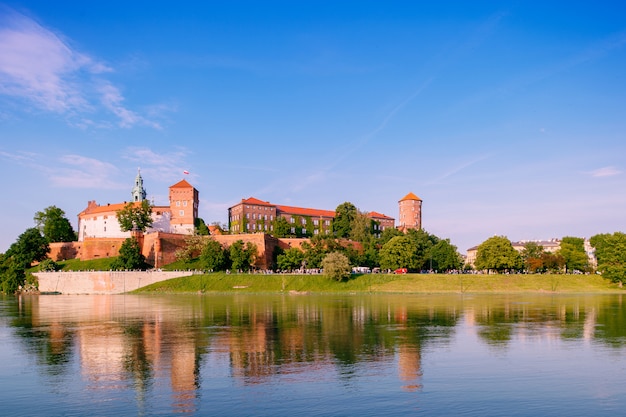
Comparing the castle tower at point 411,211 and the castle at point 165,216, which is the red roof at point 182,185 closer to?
the castle at point 165,216

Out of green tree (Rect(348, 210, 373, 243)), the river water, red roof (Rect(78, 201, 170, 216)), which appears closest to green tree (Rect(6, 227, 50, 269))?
red roof (Rect(78, 201, 170, 216))

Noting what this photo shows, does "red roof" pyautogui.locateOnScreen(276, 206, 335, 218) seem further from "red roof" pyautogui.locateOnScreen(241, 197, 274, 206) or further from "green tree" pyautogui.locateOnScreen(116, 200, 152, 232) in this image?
"green tree" pyautogui.locateOnScreen(116, 200, 152, 232)

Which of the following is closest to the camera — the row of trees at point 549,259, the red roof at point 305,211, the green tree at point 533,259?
the row of trees at point 549,259

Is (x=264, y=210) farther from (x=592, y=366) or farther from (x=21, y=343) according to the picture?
(x=592, y=366)

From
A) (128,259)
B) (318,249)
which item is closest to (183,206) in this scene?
(128,259)

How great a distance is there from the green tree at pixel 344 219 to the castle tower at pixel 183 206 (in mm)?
24891

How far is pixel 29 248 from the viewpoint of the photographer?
74250 millimetres

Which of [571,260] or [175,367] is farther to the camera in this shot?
[571,260]

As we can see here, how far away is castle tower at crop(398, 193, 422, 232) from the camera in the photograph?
119 metres

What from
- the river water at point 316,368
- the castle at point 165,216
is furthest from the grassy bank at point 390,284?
the river water at point 316,368

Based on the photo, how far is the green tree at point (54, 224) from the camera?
86.1 metres

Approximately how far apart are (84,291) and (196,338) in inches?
1978

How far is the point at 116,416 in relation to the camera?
11.0 meters

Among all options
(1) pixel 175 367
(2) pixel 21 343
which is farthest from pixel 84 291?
(1) pixel 175 367
